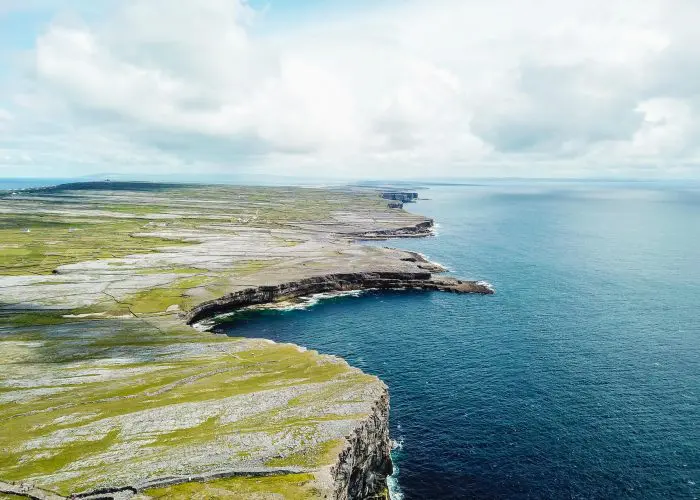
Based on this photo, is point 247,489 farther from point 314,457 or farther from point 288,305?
point 288,305

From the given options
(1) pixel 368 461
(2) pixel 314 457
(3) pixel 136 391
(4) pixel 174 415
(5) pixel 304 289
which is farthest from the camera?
(5) pixel 304 289

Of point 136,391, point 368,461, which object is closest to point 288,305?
point 136,391

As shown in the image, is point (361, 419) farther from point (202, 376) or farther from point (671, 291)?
point (671, 291)

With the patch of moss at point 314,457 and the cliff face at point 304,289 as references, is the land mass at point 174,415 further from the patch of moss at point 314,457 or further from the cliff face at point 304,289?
the cliff face at point 304,289

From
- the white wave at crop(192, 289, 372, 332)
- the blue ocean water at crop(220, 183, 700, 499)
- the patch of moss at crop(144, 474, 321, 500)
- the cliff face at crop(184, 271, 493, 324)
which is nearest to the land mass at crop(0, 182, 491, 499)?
the patch of moss at crop(144, 474, 321, 500)

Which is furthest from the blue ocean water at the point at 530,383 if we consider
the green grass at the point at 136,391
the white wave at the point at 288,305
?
the green grass at the point at 136,391

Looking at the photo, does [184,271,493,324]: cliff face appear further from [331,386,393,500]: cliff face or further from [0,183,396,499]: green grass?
[331,386,393,500]: cliff face
